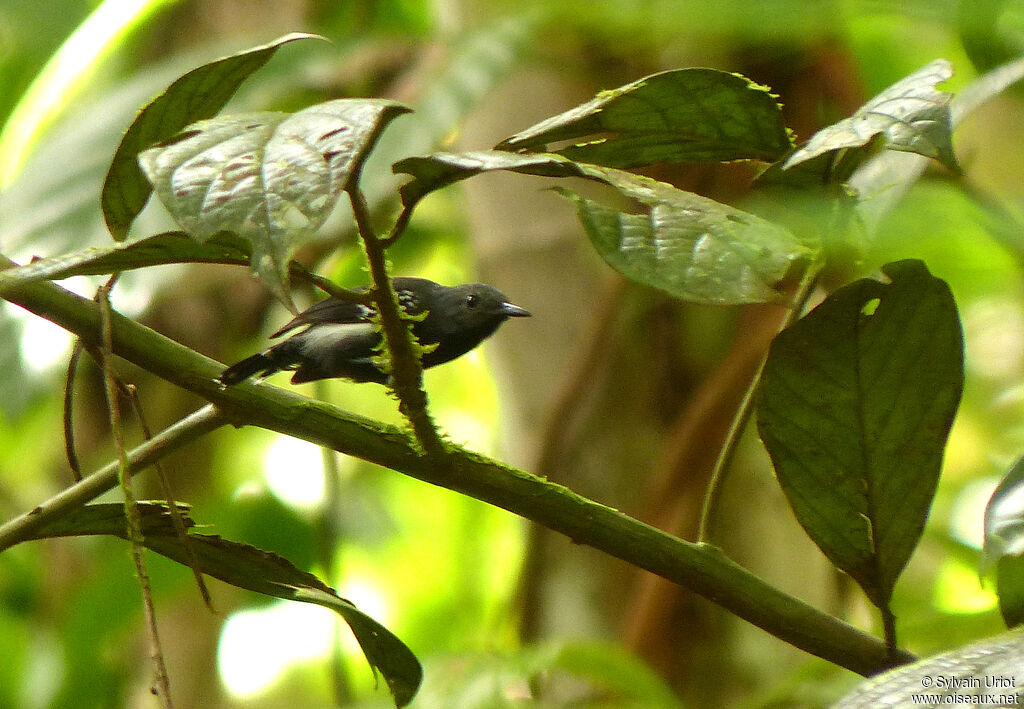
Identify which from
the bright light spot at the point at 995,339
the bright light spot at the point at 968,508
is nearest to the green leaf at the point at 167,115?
the bright light spot at the point at 968,508

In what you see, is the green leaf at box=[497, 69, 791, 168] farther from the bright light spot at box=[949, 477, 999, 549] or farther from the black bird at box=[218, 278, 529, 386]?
the bright light spot at box=[949, 477, 999, 549]

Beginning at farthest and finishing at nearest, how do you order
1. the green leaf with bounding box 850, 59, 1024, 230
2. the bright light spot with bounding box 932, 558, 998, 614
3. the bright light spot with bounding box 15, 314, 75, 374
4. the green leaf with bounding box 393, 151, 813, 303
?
1. the bright light spot with bounding box 932, 558, 998, 614
2. the bright light spot with bounding box 15, 314, 75, 374
3. the green leaf with bounding box 850, 59, 1024, 230
4. the green leaf with bounding box 393, 151, 813, 303

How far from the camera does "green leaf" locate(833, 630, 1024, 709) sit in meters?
0.71

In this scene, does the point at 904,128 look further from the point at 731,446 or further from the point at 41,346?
the point at 41,346

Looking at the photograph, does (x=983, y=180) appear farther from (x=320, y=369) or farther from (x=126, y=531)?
(x=126, y=531)

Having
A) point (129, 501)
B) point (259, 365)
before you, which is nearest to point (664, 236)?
point (129, 501)

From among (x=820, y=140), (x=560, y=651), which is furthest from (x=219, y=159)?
(x=560, y=651)

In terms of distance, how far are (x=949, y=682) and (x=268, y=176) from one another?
641mm

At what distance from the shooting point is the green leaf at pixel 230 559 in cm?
99

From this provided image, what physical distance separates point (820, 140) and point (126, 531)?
0.81m

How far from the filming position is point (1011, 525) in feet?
2.83

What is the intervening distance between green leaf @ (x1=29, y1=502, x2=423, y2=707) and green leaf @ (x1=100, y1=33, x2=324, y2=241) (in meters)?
0.30

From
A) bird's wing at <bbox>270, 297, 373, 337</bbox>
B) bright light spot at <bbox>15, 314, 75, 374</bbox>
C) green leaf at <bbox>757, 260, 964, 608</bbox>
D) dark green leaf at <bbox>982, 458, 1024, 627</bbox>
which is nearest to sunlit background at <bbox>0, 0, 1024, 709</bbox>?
bright light spot at <bbox>15, 314, 75, 374</bbox>

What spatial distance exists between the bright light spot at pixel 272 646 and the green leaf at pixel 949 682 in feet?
10.5
